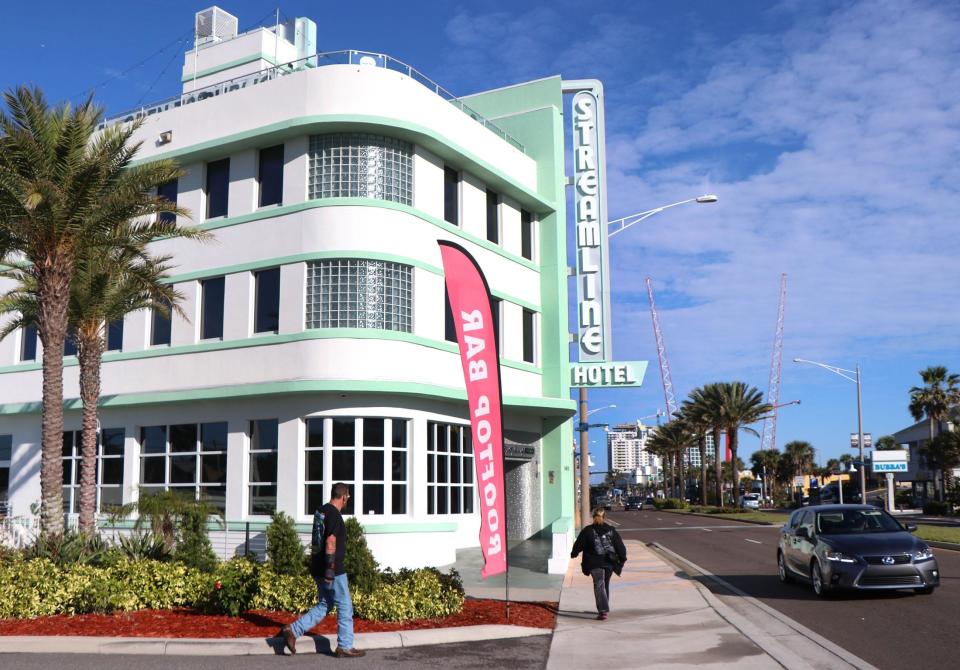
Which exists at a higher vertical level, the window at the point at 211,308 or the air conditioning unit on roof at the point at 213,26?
the air conditioning unit on roof at the point at 213,26

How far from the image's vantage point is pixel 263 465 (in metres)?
21.0

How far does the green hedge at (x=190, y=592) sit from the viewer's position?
1198 cm

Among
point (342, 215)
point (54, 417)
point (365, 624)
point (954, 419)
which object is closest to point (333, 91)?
point (342, 215)

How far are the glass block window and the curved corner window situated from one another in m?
1.68

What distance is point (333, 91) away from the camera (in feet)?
69.9

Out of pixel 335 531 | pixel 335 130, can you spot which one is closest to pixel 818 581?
pixel 335 531

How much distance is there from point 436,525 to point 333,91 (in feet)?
33.2

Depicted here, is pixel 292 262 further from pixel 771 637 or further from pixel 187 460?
pixel 771 637

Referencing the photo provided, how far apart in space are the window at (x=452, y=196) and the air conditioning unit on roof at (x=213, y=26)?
35.3 ft

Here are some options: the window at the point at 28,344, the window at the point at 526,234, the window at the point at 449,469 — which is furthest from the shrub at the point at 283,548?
the window at the point at 526,234

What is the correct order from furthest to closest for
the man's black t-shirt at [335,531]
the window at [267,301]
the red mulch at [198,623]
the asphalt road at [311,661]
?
the window at [267,301] → the red mulch at [198,623] → the man's black t-shirt at [335,531] → the asphalt road at [311,661]

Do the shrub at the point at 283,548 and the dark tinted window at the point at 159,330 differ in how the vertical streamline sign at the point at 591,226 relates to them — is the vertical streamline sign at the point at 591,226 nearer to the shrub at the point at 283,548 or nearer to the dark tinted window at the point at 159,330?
the dark tinted window at the point at 159,330

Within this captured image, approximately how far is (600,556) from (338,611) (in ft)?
14.1

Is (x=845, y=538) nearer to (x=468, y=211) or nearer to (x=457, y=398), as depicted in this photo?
(x=457, y=398)
